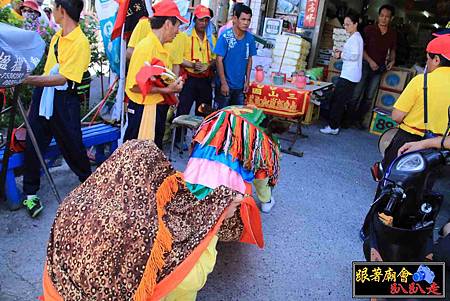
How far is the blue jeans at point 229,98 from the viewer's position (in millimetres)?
4844

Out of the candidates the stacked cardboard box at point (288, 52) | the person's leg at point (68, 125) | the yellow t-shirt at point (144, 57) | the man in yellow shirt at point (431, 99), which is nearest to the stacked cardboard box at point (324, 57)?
the stacked cardboard box at point (288, 52)

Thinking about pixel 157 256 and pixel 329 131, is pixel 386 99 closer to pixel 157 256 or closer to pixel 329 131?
pixel 329 131

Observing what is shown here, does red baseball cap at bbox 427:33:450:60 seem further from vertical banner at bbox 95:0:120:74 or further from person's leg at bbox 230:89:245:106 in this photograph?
vertical banner at bbox 95:0:120:74

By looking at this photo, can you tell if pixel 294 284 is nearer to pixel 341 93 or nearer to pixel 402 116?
pixel 402 116

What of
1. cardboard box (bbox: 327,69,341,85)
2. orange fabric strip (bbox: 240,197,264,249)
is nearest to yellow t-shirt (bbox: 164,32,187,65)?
orange fabric strip (bbox: 240,197,264,249)

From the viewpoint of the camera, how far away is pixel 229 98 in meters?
4.87

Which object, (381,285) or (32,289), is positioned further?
(32,289)

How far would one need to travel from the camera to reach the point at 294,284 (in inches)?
104

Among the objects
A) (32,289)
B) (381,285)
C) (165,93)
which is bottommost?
(32,289)

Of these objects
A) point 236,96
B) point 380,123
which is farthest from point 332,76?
point 236,96

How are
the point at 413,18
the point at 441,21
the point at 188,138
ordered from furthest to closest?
the point at 413,18
the point at 441,21
the point at 188,138

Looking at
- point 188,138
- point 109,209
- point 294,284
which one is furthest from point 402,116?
point 188,138

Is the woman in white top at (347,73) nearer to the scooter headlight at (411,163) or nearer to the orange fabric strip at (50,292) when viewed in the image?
the scooter headlight at (411,163)

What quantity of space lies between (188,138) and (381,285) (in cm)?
376
